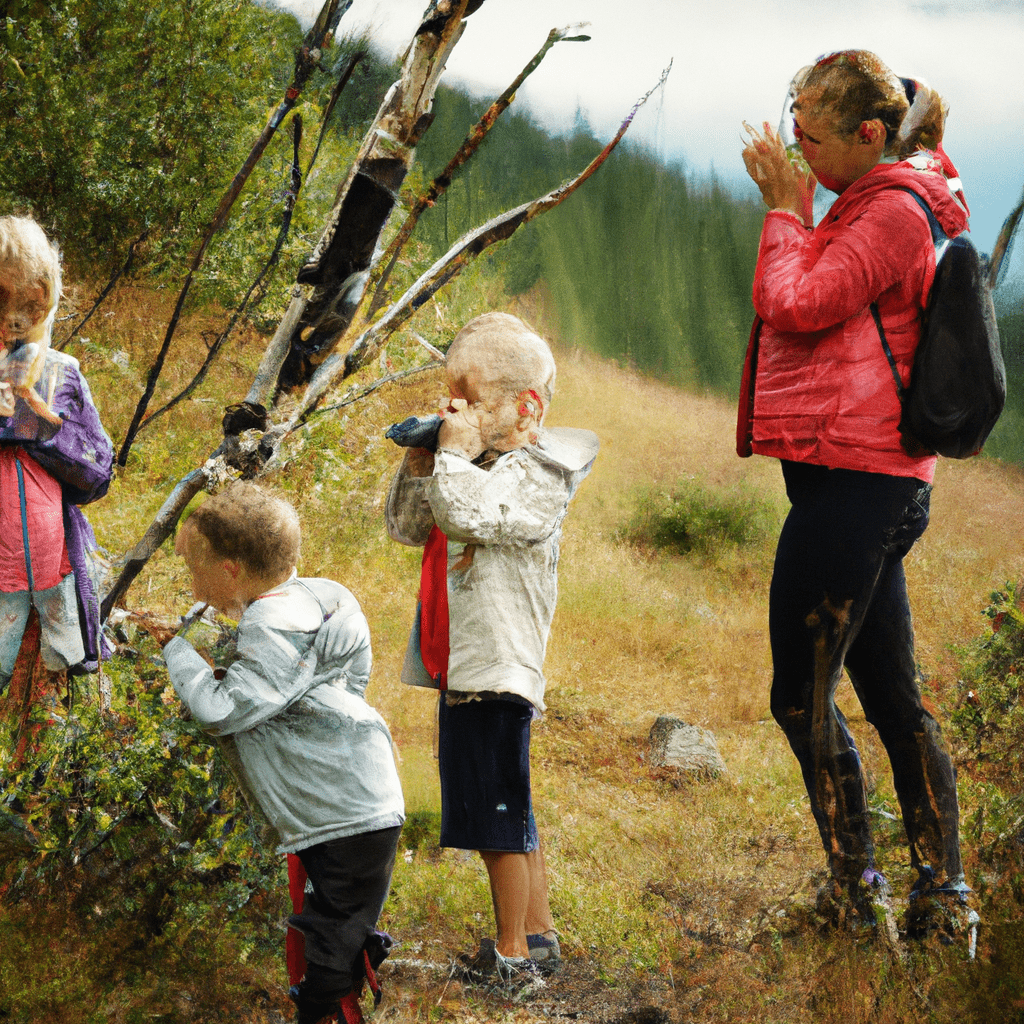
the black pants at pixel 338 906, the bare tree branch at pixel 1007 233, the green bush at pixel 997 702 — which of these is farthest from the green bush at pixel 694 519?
the black pants at pixel 338 906

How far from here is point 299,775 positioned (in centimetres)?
164

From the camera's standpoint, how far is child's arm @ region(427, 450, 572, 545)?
1.79 metres

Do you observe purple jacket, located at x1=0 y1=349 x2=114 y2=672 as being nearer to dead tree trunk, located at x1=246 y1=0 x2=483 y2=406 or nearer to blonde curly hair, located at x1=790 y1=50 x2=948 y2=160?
dead tree trunk, located at x1=246 y1=0 x2=483 y2=406

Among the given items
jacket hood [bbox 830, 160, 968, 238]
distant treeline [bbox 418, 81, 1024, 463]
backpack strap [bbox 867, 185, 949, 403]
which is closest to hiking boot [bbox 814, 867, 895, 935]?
backpack strap [bbox 867, 185, 949, 403]

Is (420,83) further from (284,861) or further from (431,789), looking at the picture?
(431,789)

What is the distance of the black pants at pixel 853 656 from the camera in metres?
1.87

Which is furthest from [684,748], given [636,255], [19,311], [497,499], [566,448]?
[19,311]

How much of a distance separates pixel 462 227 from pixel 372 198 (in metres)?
1.61

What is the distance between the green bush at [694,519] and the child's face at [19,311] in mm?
3337

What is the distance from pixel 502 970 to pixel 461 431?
1141mm

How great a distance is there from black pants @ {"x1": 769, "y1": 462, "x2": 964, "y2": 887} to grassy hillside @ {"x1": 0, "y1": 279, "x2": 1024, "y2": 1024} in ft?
0.64

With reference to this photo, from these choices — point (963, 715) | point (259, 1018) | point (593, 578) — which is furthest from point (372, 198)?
point (593, 578)

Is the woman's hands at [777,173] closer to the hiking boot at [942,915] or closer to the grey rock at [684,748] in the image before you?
the hiking boot at [942,915]

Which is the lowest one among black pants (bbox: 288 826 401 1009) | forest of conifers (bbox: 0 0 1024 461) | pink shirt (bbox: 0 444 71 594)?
black pants (bbox: 288 826 401 1009)
